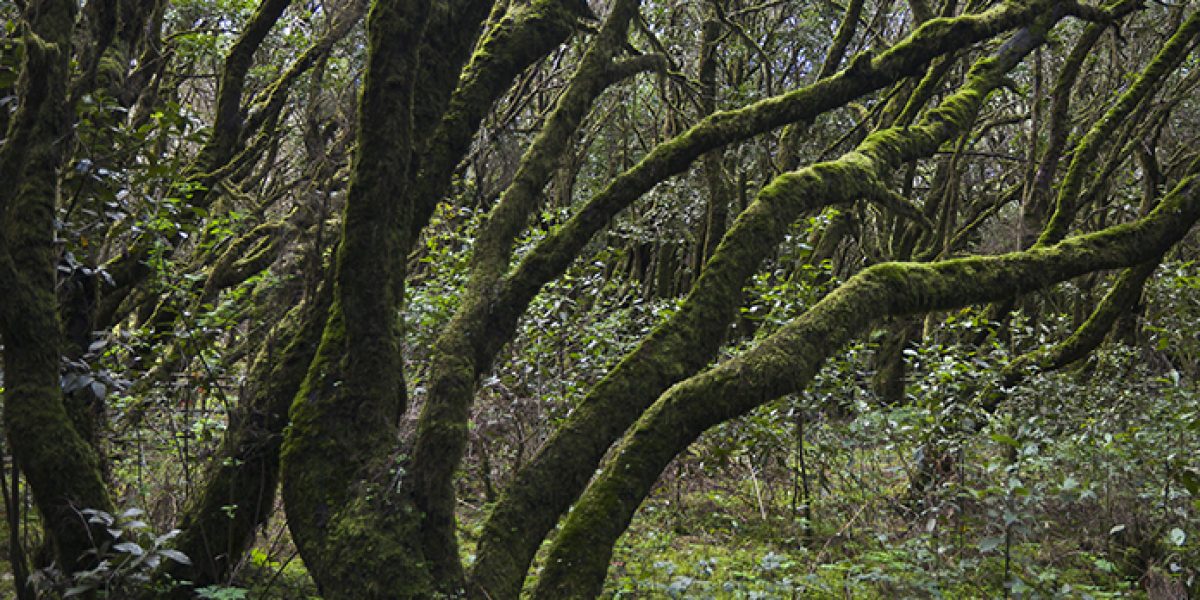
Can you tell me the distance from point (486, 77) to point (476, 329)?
48.6 inches

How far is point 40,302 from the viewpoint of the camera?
2955 millimetres

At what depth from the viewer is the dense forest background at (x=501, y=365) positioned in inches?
121

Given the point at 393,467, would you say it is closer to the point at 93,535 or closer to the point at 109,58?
the point at 93,535

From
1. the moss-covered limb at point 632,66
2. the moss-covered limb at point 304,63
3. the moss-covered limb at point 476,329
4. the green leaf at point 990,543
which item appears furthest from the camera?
the moss-covered limb at point 304,63

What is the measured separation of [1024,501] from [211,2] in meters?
8.58

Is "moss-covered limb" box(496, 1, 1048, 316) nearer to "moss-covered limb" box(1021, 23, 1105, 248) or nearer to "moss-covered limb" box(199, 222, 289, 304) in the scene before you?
"moss-covered limb" box(199, 222, 289, 304)

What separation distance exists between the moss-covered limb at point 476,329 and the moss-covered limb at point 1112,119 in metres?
4.23

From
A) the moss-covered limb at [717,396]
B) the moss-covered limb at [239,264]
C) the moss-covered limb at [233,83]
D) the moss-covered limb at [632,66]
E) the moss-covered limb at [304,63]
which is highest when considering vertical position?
the moss-covered limb at [304,63]

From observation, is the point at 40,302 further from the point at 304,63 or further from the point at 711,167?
the point at 711,167

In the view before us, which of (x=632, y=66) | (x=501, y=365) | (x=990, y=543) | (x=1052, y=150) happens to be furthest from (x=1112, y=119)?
(x=501, y=365)

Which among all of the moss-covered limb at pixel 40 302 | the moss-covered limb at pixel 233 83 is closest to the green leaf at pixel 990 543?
the moss-covered limb at pixel 40 302

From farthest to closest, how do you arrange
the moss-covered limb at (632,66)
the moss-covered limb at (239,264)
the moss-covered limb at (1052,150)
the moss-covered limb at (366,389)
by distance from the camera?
the moss-covered limb at (1052,150) → the moss-covered limb at (239,264) → the moss-covered limb at (632,66) → the moss-covered limb at (366,389)

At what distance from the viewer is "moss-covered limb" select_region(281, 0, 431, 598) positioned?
9.78ft

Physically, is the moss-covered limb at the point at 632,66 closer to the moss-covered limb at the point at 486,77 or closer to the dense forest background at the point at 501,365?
the dense forest background at the point at 501,365
